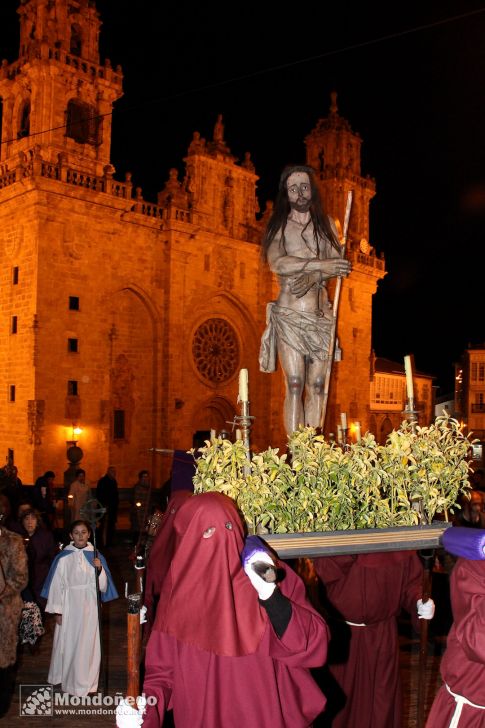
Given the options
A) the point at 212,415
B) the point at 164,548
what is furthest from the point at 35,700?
the point at 212,415

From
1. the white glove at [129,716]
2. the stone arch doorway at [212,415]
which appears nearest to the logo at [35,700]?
the white glove at [129,716]

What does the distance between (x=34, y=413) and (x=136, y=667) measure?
21102 mm

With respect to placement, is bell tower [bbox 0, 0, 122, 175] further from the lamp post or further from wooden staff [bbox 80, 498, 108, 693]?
wooden staff [bbox 80, 498, 108, 693]

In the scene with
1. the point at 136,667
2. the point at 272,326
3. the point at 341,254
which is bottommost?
the point at 136,667

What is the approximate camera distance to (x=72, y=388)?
2441 centimetres

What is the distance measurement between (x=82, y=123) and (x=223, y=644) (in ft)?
86.1

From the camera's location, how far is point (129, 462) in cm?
2695

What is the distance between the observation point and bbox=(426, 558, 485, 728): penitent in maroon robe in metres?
2.97

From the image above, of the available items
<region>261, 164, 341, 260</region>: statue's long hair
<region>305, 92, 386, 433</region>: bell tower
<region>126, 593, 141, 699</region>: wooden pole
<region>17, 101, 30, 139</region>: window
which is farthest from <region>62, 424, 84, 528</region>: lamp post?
<region>126, 593, 141, 699</region>: wooden pole

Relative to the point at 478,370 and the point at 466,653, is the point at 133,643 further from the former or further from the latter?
the point at 478,370

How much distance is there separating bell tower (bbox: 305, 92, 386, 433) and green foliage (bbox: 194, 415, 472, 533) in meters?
30.2

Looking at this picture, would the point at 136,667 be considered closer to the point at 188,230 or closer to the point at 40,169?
the point at 40,169

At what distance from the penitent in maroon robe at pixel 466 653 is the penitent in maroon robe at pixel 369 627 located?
946 mm

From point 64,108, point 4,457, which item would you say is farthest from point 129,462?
point 64,108
